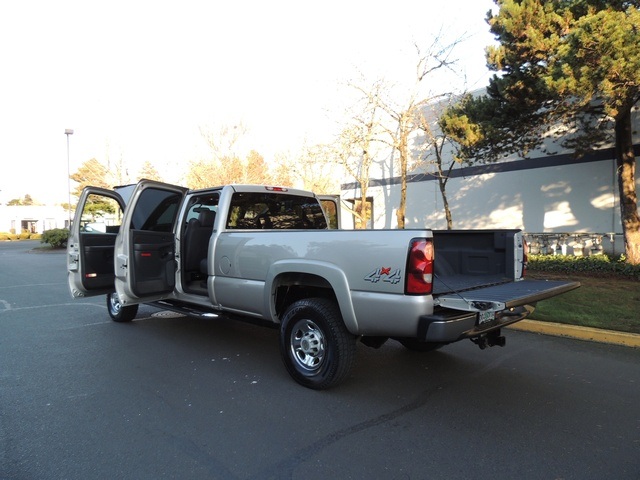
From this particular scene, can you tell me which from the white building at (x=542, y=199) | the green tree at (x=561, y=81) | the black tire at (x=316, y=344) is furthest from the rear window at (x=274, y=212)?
the white building at (x=542, y=199)

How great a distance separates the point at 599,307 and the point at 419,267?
5416 millimetres

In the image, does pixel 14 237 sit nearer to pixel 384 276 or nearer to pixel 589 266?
pixel 589 266

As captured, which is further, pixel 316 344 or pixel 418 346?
pixel 418 346

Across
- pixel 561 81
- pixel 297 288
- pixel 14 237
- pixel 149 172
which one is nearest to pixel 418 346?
pixel 297 288

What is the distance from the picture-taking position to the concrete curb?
18.2 ft

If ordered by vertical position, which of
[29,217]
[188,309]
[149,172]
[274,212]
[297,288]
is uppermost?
[149,172]

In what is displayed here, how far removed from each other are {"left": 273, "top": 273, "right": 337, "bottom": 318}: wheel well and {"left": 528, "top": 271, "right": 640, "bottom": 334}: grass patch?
13.2 feet

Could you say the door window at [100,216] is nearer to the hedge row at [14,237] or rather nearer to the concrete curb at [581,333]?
the concrete curb at [581,333]

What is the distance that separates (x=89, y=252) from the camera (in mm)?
6117

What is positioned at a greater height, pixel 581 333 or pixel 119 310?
pixel 119 310

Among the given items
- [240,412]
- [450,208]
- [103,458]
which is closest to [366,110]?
[450,208]

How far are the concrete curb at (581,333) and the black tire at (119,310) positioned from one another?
601 centimetres

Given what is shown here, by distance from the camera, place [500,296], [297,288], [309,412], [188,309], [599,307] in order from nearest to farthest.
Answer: [500,296] < [309,412] < [297,288] < [188,309] < [599,307]

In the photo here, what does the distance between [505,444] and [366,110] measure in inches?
437
